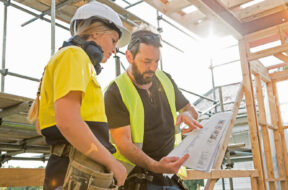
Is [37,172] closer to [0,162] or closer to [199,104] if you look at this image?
[0,162]

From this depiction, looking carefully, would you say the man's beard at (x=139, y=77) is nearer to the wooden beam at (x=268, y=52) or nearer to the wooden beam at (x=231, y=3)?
the wooden beam at (x=231, y=3)

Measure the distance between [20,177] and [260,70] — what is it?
5287mm

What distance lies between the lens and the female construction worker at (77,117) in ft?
4.15

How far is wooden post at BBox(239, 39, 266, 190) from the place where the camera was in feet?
17.3

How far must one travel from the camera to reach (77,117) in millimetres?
1260

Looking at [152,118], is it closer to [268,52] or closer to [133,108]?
[133,108]

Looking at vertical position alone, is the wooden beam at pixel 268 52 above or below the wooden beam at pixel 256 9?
below

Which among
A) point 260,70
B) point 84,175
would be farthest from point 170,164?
point 260,70

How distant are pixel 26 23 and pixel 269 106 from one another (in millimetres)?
5811

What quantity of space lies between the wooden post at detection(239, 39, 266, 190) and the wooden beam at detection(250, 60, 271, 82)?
26 centimetres

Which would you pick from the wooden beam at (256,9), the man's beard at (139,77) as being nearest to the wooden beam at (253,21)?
the wooden beam at (256,9)

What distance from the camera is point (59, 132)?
137cm

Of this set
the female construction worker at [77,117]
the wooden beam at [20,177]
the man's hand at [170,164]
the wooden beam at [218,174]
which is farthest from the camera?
the wooden beam at [218,174]

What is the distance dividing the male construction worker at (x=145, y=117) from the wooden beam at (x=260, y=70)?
3.93m
